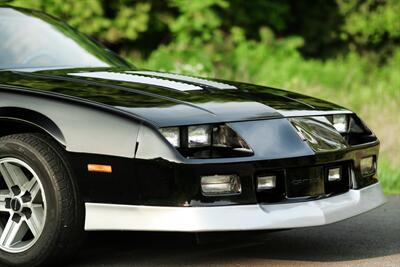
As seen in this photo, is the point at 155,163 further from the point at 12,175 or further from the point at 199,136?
the point at 12,175

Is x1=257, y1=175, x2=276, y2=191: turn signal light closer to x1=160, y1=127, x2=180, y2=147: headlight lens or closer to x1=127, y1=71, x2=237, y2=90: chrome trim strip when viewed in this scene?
x1=160, y1=127, x2=180, y2=147: headlight lens

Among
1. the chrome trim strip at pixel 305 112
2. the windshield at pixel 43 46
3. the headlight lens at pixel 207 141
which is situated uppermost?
the windshield at pixel 43 46

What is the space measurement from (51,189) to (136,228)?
0.49 m

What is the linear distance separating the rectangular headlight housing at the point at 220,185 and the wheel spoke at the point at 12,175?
1032 millimetres

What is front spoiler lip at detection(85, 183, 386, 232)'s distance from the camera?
174 inches

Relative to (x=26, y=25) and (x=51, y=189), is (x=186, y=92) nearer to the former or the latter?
(x=51, y=189)

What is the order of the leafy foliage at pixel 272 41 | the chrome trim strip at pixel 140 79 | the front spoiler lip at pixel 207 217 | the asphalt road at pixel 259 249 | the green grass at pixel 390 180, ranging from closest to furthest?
the front spoiler lip at pixel 207 217, the asphalt road at pixel 259 249, the chrome trim strip at pixel 140 79, the green grass at pixel 390 180, the leafy foliage at pixel 272 41

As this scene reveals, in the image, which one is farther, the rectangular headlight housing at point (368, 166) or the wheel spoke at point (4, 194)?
the rectangular headlight housing at point (368, 166)

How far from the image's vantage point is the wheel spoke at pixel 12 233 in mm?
4855

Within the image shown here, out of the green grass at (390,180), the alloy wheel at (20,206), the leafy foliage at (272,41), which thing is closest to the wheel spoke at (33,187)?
the alloy wheel at (20,206)

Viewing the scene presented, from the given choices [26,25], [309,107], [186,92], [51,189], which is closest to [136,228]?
[51,189]

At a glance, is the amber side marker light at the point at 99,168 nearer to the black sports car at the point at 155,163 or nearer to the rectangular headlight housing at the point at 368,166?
the black sports car at the point at 155,163

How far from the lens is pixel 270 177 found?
4.57 metres

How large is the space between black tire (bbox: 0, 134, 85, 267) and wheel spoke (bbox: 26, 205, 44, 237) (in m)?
0.09
